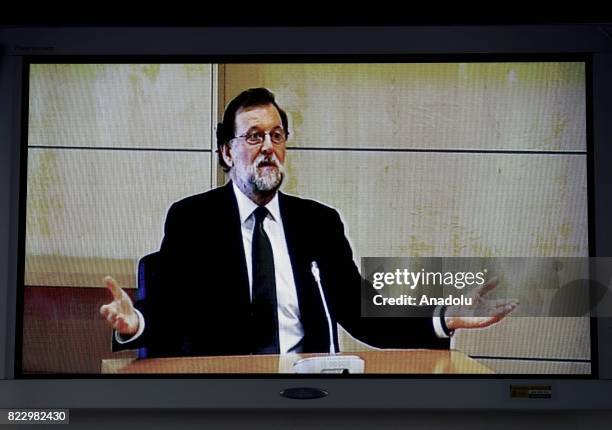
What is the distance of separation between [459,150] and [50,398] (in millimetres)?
1454

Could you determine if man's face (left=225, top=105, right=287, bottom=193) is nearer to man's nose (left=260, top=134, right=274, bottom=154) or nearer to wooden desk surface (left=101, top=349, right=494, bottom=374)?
man's nose (left=260, top=134, right=274, bottom=154)

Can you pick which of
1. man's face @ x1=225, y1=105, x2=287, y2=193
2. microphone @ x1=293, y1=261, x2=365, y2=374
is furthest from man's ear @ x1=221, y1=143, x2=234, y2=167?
microphone @ x1=293, y1=261, x2=365, y2=374

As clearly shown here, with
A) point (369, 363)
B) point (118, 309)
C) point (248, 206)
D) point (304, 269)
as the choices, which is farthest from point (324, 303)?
point (118, 309)

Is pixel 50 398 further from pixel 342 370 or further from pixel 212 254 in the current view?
pixel 342 370

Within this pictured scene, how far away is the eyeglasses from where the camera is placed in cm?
255

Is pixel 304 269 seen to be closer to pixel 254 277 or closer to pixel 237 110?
pixel 254 277

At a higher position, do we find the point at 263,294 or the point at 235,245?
the point at 235,245

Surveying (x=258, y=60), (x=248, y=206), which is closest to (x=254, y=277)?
(x=248, y=206)

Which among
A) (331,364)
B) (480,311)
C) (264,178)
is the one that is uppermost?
(264,178)

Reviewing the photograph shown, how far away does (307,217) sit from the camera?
8.36 ft

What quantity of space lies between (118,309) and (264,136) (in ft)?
2.28

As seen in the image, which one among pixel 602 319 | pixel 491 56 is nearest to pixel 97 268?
pixel 491 56

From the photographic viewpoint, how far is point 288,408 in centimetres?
248

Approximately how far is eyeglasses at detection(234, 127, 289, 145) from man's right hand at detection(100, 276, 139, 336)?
59 centimetres
